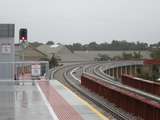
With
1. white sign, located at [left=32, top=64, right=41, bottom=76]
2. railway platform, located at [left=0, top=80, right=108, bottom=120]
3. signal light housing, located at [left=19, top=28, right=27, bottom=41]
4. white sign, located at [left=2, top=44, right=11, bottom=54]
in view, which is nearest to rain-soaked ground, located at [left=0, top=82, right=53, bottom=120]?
railway platform, located at [left=0, top=80, right=108, bottom=120]

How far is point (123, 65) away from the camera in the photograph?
80625mm

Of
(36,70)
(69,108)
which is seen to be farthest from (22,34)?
(69,108)

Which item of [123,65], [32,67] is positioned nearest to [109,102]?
[32,67]

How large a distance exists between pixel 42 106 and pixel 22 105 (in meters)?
0.60

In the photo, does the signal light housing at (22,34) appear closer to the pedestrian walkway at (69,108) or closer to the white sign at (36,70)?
the white sign at (36,70)

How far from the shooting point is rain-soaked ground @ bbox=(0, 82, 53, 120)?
39.5 ft

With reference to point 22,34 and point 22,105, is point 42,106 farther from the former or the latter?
point 22,34

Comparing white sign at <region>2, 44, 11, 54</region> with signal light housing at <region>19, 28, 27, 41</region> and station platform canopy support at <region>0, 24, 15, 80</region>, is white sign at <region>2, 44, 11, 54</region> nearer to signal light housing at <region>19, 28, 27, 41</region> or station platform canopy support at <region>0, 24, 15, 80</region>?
station platform canopy support at <region>0, 24, 15, 80</region>

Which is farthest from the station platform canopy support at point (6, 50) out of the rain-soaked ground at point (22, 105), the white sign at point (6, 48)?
the rain-soaked ground at point (22, 105)

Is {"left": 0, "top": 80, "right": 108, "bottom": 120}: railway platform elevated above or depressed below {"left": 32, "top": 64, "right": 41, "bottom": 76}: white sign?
below

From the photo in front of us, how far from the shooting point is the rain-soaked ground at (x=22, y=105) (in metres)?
12.1

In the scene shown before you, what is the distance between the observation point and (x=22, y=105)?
14.3 metres

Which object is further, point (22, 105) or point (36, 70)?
point (36, 70)

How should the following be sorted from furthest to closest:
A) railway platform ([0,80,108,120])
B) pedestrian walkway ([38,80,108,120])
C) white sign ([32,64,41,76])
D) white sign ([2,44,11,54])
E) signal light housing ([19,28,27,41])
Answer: signal light housing ([19,28,27,41]) < white sign ([32,64,41,76]) < white sign ([2,44,11,54]) < pedestrian walkway ([38,80,108,120]) < railway platform ([0,80,108,120])
